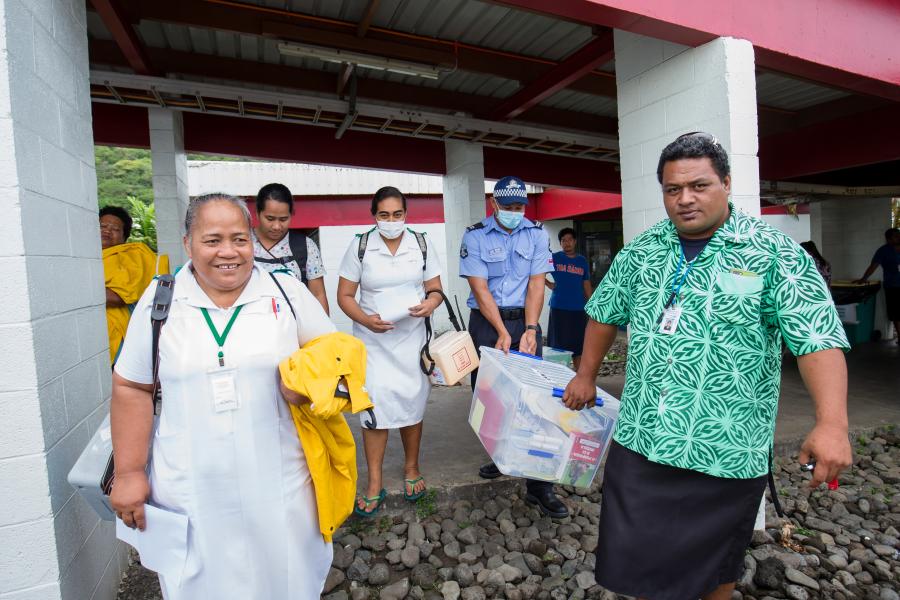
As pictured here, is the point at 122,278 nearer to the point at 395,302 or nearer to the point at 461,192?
the point at 395,302

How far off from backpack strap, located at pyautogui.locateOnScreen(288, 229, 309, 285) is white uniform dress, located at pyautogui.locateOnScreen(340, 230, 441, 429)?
29 centimetres

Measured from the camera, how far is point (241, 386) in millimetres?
1659

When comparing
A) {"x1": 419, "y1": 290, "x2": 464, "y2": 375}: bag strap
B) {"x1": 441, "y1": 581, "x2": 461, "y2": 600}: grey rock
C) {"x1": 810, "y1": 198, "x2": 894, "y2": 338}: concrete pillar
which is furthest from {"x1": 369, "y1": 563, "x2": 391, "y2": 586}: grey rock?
{"x1": 810, "y1": 198, "x2": 894, "y2": 338}: concrete pillar

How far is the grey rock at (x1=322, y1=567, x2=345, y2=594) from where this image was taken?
8.58 ft

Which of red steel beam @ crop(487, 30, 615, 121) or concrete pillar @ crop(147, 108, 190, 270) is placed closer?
red steel beam @ crop(487, 30, 615, 121)

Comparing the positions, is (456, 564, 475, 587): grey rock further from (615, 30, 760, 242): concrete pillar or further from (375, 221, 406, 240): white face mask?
(615, 30, 760, 242): concrete pillar

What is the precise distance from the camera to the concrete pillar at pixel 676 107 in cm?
296

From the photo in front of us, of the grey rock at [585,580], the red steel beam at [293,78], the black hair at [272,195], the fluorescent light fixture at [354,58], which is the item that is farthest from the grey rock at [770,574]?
the red steel beam at [293,78]

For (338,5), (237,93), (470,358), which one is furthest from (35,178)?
(237,93)

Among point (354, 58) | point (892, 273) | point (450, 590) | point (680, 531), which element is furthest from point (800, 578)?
point (892, 273)

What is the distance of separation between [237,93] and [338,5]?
1528 millimetres

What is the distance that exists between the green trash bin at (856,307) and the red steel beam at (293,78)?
20.7ft

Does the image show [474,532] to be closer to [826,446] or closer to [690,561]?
[690,561]

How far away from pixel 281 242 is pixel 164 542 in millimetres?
2038
